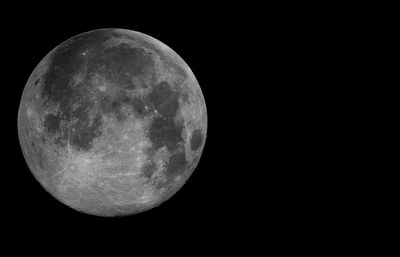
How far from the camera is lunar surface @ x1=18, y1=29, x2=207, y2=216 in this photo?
4.61 metres

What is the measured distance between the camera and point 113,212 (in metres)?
5.20

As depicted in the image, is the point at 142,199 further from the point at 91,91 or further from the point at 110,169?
the point at 91,91

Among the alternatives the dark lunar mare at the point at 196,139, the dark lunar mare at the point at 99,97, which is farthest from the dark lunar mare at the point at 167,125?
the dark lunar mare at the point at 196,139

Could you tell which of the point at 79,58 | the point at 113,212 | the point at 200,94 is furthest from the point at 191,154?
the point at 79,58

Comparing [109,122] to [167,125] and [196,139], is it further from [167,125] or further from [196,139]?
[196,139]

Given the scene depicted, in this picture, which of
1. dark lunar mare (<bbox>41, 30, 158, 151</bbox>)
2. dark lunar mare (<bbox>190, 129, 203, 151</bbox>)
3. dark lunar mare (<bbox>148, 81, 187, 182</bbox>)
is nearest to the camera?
dark lunar mare (<bbox>41, 30, 158, 151</bbox>)

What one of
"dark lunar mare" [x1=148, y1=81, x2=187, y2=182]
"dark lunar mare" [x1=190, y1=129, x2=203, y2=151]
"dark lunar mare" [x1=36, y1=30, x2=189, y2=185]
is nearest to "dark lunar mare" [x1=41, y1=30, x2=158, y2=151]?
"dark lunar mare" [x1=36, y1=30, x2=189, y2=185]

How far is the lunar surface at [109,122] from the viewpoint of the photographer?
15.1 ft

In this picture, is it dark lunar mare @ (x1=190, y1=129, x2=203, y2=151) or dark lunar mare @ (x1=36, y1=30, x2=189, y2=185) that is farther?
dark lunar mare @ (x1=190, y1=129, x2=203, y2=151)

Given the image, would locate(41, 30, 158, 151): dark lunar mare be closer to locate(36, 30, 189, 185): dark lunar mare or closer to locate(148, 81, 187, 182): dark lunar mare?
locate(36, 30, 189, 185): dark lunar mare

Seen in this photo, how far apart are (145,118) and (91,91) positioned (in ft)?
2.02

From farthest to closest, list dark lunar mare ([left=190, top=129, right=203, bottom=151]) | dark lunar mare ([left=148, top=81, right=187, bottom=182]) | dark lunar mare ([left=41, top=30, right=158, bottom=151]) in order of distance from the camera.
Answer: dark lunar mare ([left=190, top=129, right=203, bottom=151]) → dark lunar mare ([left=148, top=81, right=187, bottom=182]) → dark lunar mare ([left=41, top=30, right=158, bottom=151])

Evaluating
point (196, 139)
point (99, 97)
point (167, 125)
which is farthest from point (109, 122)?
point (196, 139)

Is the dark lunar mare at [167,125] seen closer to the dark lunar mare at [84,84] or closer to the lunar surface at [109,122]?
the lunar surface at [109,122]
